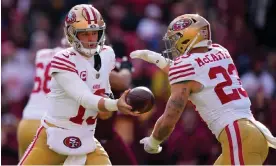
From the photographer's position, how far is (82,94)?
21.4 ft

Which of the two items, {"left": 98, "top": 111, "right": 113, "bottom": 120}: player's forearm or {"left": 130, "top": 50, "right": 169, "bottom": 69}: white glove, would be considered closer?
{"left": 130, "top": 50, "right": 169, "bottom": 69}: white glove

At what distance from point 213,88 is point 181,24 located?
582 millimetres

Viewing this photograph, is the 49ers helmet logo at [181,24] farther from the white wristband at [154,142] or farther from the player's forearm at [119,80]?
the player's forearm at [119,80]

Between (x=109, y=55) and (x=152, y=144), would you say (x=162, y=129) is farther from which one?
(x=109, y=55)

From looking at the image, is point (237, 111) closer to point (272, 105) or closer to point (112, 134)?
point (112, 134)

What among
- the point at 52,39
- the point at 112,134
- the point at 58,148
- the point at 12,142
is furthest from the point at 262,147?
the point at 52,39

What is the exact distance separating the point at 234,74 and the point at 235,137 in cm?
50

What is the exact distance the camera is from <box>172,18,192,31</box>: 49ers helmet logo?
6715 millimetres

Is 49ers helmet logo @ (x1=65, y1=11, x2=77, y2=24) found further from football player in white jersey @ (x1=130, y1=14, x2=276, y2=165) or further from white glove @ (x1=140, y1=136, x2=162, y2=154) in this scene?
white glove @ (x1=140, y1=136, x2=162, y2=154)

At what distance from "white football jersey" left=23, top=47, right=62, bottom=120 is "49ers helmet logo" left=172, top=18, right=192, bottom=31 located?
7.14 feet

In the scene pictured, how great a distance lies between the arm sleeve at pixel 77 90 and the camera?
6.49 meters

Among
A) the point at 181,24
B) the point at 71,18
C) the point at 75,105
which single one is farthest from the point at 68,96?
the point at 181,24

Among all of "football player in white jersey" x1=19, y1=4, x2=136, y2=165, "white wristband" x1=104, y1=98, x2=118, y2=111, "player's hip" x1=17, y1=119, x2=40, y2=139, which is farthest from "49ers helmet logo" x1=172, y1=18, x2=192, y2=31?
"player's hip" x1=17, y1=119, x2=40, y2=139

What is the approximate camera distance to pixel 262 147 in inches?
253
